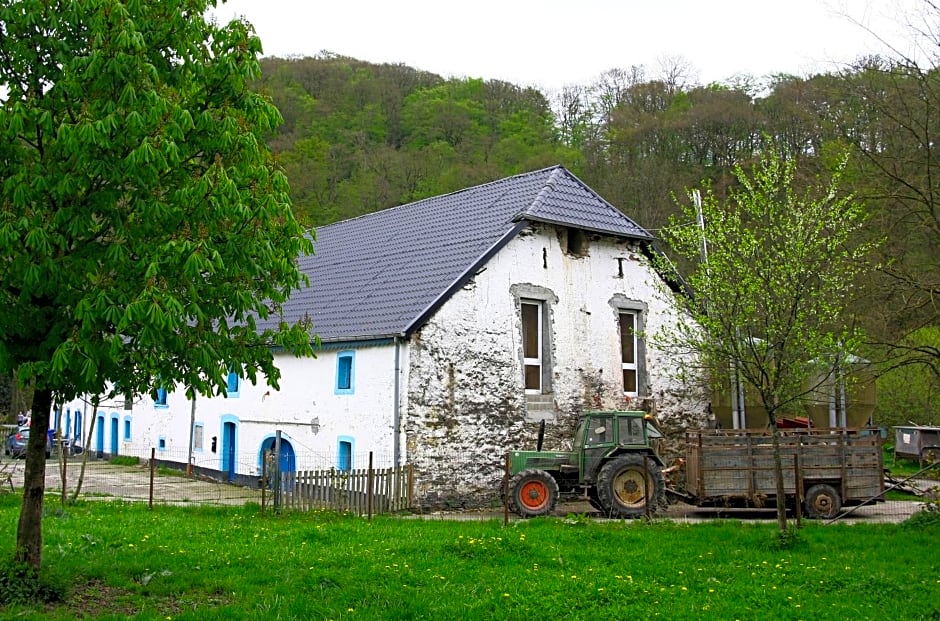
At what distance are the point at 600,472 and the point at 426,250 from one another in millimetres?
7269

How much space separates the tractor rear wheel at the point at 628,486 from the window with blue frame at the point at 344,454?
Result: 213 inches

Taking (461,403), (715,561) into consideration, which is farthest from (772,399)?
(461,403)

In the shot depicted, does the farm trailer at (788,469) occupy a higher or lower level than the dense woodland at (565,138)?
lower

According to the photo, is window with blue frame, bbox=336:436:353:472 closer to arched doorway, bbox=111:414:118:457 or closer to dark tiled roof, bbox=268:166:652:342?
dark tiled roof, bbox=268:166:652:342

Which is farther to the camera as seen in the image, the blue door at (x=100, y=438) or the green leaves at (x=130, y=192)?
the blue door at (x=100, y=438)

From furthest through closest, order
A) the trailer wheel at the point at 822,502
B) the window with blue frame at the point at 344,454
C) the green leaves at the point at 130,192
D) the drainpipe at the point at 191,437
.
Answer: the drainpipe at the point at 191,437, the window with blue frame at the point at 344,454, the trailer wheel at the point at 822,502, the green leaves at the point at 130,192

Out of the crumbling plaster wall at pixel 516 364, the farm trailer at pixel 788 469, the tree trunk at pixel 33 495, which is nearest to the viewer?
the tree trunk at pixel 33 495

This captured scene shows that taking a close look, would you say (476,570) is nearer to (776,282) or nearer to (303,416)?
(776,282)

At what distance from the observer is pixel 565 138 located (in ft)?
154

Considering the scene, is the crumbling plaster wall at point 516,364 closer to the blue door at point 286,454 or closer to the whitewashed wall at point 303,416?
the whitewashed wall at point 303,416

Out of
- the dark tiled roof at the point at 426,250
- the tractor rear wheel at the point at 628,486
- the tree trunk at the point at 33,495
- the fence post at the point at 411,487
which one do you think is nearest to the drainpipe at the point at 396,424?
the fence post at the point at 411,487

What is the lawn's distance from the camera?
826 centimetres

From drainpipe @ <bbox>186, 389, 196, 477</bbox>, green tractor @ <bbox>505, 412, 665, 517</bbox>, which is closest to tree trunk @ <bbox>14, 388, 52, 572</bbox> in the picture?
green tractor @ <bbox>505, 412, 665, 517</bbox>

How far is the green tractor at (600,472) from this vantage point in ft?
51.5
